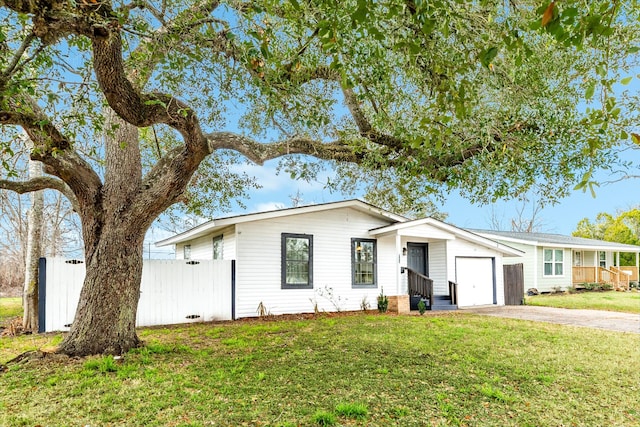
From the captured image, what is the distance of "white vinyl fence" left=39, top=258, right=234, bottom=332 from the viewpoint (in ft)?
28.6

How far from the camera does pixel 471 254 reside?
14.6 m

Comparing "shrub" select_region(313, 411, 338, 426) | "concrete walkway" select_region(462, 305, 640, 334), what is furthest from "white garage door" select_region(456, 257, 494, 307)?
"shrub" select_region(313, 411, 338, 426)

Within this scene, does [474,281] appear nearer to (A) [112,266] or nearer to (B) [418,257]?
(B) [418,257]

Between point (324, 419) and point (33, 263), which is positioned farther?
point (33, 263)

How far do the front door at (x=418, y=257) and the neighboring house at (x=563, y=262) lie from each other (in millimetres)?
7877

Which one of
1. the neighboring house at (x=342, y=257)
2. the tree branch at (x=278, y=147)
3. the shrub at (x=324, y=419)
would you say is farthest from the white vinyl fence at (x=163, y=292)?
the shrub at (x=324, y=419)

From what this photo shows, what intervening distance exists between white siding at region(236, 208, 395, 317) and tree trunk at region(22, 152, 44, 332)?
452 centimetres

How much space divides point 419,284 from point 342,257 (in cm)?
286

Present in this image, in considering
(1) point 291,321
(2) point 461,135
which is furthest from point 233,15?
(1) point 291,321

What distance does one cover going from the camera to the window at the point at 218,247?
11.9 m

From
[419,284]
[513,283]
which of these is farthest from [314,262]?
[513,283]

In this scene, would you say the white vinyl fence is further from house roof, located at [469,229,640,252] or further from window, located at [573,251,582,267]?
window, located at [573,251,582,267]

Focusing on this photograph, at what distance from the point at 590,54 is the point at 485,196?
2.64m

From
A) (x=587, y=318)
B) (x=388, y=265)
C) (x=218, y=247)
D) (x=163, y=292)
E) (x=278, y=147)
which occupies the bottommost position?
(x=587, y=318)
